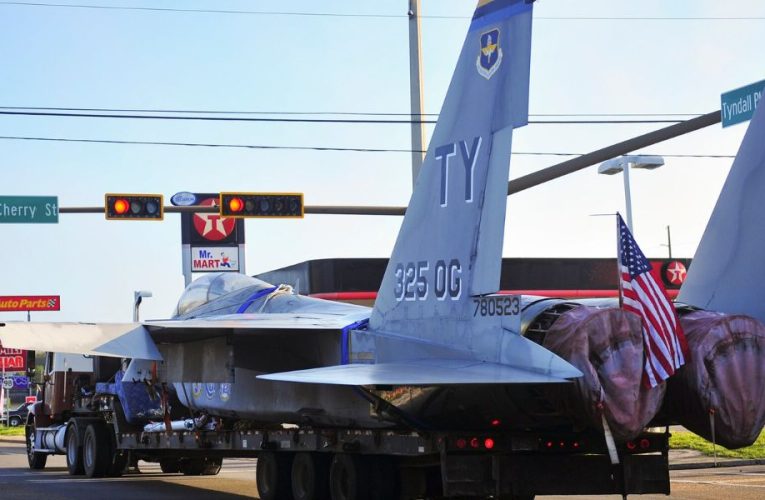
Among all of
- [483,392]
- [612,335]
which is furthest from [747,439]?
[483,392]

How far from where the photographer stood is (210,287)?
1933 cm

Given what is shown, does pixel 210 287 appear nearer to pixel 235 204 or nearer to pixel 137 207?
pixel 235 204

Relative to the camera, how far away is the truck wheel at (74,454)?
76.7 feet

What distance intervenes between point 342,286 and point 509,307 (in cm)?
2644

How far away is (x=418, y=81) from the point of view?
2450 centimetres

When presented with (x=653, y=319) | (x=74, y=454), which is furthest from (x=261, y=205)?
A: (x=653, y=319)

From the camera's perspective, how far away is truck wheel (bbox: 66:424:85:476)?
2339 centimetres

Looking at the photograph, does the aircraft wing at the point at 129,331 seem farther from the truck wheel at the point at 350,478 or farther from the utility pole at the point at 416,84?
the utility pole at the point at 416,84

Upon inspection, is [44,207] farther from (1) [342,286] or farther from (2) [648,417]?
(2) [648,417]

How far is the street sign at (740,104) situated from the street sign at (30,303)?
53359mm

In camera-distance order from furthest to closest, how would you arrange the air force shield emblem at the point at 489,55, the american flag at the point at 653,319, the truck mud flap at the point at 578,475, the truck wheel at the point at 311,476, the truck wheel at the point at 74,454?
the truck wheel at the point at 74,454
the truck wheel at the point at 311,476
the truck mud flap at the point at 578,475
the air force shield emblem at the point at 489,55
the american flag at the point at 653,319

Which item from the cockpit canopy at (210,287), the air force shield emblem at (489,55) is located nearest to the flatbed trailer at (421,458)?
the cockpit canopy at (210,287)

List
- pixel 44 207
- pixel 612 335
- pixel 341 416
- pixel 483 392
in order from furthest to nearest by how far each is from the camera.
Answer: pixel 44 207, pixel 341 416, pixel 483 392, pixel 612 335

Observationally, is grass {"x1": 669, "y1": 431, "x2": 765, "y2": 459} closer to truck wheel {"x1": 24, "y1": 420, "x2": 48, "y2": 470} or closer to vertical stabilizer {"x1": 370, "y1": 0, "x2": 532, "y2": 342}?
vertical stabilizer {"x1": 370, "y1": 0, "x2": 532, "y2": 342}
